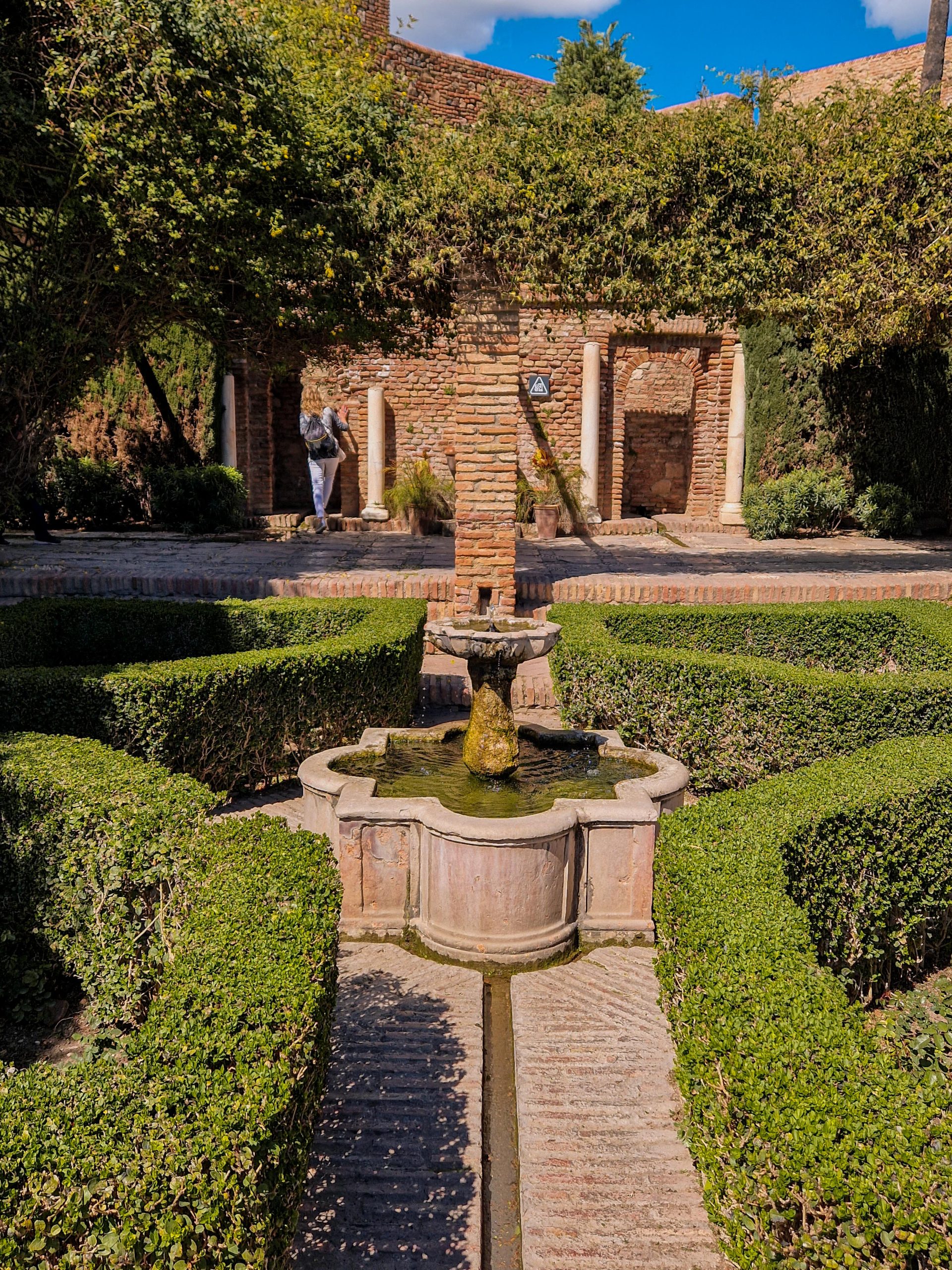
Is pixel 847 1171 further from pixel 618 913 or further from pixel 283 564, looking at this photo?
pixel 283 564

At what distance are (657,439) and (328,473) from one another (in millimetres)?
6488

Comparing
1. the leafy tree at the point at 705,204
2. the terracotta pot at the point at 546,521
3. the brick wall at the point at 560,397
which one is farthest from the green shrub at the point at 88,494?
the leafy tree at the point at 705,204

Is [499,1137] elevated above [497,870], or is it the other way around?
[497,870]

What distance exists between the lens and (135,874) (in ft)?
10.8

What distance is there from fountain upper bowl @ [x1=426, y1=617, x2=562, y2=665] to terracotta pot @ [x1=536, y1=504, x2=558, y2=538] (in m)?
9.52

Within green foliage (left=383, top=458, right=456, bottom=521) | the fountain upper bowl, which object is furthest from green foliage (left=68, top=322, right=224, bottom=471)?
the fountain upper bowl

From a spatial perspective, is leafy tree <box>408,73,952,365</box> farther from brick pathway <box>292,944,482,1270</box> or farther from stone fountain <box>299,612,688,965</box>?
brick pathway <box>292,944,482,1270</box>

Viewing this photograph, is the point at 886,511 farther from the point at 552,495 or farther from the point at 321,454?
the point at 321,454

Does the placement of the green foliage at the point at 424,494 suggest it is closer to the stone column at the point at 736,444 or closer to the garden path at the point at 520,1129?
the stone column at the point at 736,444

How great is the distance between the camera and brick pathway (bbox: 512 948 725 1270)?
254 cm

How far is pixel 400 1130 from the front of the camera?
9.73 ft

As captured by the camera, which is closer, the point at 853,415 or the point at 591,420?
the point at 853,415

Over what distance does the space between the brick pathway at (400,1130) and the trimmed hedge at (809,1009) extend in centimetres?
69

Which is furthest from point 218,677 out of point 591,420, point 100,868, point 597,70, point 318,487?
point 597,70
